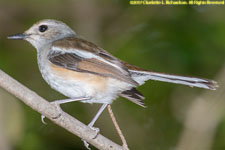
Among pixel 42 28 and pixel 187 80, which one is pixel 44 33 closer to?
pixel 42 28

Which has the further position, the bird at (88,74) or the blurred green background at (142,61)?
the blurred green background at (142,61)

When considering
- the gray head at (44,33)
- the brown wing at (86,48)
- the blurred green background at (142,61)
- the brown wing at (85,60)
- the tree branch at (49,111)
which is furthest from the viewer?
the blurred green background at (142,61)

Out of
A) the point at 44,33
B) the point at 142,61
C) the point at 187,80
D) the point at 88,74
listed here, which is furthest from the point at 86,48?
the point at 142,61

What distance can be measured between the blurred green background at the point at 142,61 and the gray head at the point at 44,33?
2.89 feet

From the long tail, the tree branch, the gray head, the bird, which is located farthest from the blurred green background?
the tree branch

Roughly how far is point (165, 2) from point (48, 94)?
7.20 feet

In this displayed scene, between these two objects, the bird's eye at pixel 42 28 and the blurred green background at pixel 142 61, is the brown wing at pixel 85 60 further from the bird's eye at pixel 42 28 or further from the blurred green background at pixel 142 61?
the blurred green background at pixel 142 61

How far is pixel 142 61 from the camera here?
17.5ft

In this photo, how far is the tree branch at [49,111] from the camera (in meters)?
3.15

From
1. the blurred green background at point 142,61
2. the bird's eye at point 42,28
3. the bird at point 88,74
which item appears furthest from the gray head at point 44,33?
the blurred green background at point 142,61

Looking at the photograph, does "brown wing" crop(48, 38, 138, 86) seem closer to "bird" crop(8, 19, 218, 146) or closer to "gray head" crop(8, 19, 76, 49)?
"bird" crop(8, 19, 218, 146)

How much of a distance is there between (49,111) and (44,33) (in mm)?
1562

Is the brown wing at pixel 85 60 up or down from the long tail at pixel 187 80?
up

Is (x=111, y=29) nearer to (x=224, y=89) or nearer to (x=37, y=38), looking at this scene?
(x=37, y=38)
